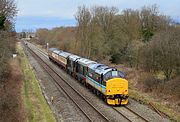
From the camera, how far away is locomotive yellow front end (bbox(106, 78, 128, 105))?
25.9 metres

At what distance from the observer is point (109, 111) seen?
79.3ft

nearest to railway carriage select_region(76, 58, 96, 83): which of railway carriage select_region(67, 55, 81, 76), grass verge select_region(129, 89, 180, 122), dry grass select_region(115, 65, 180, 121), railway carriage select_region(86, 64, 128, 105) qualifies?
railway carriage select_region(67, 55, 81, 76)

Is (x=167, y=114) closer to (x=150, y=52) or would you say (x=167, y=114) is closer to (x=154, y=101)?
(x=154, y=101)

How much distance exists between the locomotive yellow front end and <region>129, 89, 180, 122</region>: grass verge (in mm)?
1950

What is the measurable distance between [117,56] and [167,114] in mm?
35006

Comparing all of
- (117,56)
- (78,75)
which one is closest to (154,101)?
(78,75)

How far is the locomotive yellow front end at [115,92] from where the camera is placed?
85.1 ft

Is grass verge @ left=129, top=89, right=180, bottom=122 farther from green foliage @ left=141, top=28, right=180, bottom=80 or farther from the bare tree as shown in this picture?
the bare tree

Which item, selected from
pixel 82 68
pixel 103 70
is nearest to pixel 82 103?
pixel 103 70

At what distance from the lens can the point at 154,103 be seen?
85.7 ft

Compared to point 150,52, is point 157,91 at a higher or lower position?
lower

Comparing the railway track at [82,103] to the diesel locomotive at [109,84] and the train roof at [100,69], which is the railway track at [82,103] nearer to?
the diesel locomotive at [109,84]

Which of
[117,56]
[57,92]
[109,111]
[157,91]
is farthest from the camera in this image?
[117,56]

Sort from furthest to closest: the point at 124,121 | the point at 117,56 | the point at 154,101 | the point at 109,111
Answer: the point at 117,56, the point at 154,101, the point at 109,111, the point at 124,121
